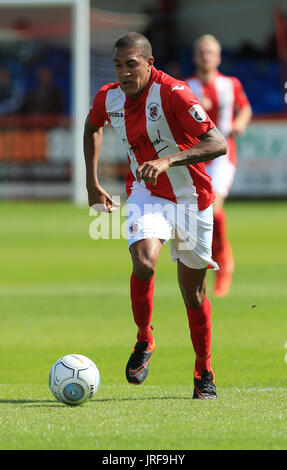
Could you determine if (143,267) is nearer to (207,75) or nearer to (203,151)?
(203,151)

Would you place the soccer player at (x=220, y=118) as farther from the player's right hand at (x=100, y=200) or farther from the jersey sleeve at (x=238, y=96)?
the player's right hand at (x=100, y=200)

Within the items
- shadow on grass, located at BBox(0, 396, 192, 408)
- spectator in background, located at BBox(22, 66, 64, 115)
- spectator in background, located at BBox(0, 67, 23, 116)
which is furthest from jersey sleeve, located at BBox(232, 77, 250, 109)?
spectator in background, located at BBox(0, 67, 23, 116)

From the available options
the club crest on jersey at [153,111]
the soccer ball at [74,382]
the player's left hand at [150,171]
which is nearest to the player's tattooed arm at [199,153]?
the player's left hand at [150,171]

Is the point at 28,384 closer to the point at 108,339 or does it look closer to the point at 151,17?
the point at 108,339

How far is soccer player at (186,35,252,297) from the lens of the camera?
9672mm

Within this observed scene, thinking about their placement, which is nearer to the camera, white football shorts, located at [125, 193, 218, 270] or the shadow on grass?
the shadow on grass

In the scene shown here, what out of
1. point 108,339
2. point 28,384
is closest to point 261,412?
point 28,384

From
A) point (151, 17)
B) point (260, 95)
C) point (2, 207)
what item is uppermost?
point (151, 17)

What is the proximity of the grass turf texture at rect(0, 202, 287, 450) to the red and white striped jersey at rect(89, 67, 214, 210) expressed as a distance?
117 centimetres

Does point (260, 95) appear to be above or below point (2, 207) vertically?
above

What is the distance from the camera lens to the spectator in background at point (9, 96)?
27888 mm

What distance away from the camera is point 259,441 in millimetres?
4094

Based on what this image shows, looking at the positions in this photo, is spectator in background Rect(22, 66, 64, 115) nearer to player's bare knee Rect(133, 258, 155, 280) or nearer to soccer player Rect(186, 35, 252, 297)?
soccer player Rect(186, 35, 252, 297)
